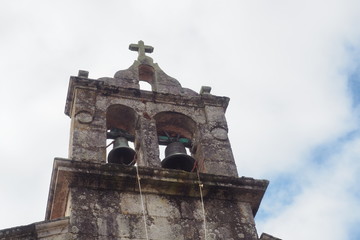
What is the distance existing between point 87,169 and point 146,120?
1.87 metres

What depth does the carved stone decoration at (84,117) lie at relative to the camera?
926 cm

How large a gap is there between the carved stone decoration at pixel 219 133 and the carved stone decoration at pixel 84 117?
1781 millimetres

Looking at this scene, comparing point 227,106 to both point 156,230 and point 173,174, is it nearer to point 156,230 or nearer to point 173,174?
point 173,174

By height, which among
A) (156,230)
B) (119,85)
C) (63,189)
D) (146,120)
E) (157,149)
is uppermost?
(119,85)

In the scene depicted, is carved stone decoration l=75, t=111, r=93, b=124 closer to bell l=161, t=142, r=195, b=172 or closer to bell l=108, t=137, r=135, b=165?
bell l=108, t=137, r=135, b=165

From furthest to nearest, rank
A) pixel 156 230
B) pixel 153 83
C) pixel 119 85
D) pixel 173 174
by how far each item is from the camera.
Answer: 1. pixel 153 83
2. pixel 119 85
3. pixel 173 174
4. pixel 156 230

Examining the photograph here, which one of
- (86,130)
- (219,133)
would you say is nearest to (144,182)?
(86,130)

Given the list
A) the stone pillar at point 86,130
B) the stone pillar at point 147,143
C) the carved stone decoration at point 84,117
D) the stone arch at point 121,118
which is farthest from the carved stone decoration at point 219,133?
the carved stone decoration at point 84,117

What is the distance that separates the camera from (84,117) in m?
9.32

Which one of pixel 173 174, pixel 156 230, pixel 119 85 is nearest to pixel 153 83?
pixel 119 85

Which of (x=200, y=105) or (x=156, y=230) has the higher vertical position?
(x=200, y=105)

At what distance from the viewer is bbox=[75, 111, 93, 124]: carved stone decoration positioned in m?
9.26

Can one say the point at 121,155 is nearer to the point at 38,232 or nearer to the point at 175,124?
the point at 175,124

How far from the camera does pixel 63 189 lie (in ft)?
26.5
